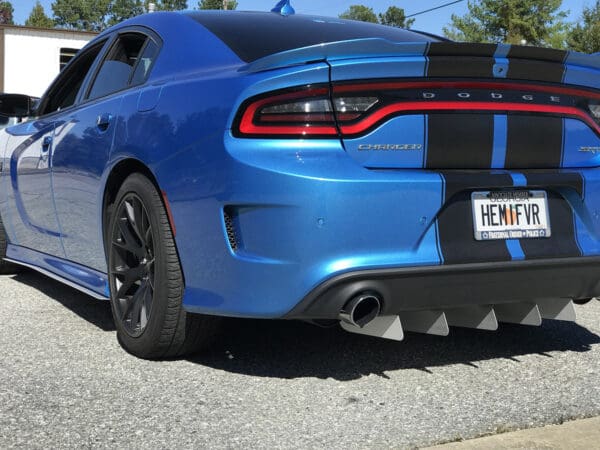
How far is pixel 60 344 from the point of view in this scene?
3730mm

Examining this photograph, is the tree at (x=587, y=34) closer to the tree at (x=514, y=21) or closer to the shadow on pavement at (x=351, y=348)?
the tree at (x=514, y=21)

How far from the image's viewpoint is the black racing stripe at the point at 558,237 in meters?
3.03

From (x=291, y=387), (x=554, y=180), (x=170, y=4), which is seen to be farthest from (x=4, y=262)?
(x=170, y=4)

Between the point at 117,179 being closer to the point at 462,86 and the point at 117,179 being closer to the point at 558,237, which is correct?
the point at 462,86

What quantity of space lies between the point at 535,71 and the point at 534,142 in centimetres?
27

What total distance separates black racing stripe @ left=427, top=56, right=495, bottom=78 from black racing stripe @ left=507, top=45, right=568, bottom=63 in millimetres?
112

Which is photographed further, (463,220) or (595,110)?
(595,110)

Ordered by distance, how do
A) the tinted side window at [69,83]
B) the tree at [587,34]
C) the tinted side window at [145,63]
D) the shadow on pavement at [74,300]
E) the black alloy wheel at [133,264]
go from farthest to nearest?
the tree at [587,34], the tinted side window at [69,83], the shadow on pavement at [74,300], the tinted side window at [145,63], the black alloy wheel at [133,264]

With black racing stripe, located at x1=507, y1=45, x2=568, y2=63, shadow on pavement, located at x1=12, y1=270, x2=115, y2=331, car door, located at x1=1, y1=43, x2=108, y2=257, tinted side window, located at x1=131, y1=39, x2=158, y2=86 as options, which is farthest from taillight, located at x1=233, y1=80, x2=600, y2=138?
car door, located at x1=1, y1=43, x2=108, y2=257

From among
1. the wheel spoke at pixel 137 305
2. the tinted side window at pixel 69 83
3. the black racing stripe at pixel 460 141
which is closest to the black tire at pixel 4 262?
the tinted side window at pixel 69 83

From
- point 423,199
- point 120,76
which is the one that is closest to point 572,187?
point 423,199

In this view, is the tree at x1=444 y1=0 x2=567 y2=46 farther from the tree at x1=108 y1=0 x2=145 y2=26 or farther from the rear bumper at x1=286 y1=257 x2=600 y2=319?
the tree at x1=108 y1=0 x2=145 y2=26

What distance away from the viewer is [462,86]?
2914mm

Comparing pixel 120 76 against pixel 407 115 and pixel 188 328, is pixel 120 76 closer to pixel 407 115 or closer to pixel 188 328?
pixel 188 328
